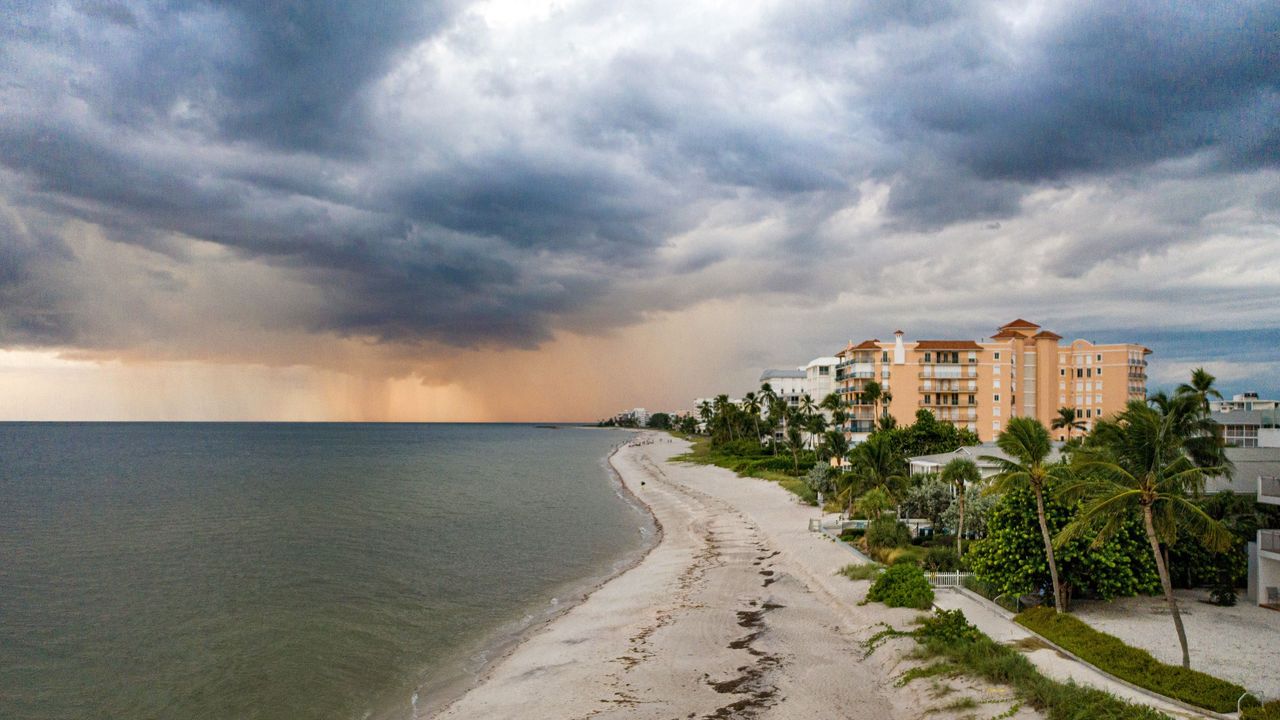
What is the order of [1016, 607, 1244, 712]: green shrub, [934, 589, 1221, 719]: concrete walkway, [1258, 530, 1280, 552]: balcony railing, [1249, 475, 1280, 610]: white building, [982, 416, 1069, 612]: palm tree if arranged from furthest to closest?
1. [1249, 475, 1280, 610]: white building
2. [1258, 530, 1280, 552]: balcony railing
3. [982, 416, 1069, 612]: palm tree
4. [934, 589, 1221, 719]: concrete walkway
5. [1016, 607, 1244, 712]: green shrub

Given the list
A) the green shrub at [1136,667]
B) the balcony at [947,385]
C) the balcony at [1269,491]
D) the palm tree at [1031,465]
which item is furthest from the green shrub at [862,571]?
the balcony at [947,385]

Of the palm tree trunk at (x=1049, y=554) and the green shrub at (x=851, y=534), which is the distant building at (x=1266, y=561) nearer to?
the palm tree trunk at (x=1049, y=554)

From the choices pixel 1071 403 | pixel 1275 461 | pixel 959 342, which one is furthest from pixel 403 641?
pixel 1071 403

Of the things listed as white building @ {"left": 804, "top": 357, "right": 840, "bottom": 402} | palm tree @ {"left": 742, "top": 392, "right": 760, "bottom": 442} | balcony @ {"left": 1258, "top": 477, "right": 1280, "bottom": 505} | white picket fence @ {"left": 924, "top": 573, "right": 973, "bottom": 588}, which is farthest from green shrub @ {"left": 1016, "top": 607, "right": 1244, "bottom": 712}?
palm tree @ {"left": 742, "top": 392, "right": 760, "bottom": 442}

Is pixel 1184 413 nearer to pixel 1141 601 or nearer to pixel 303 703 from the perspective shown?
pixel 1141 601

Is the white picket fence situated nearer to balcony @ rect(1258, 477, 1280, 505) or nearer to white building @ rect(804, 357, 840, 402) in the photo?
balcony @ rect(1258, 477, 1280, 505)

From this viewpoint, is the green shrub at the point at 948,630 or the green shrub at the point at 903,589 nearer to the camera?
the green shrub at the point at 948,630
